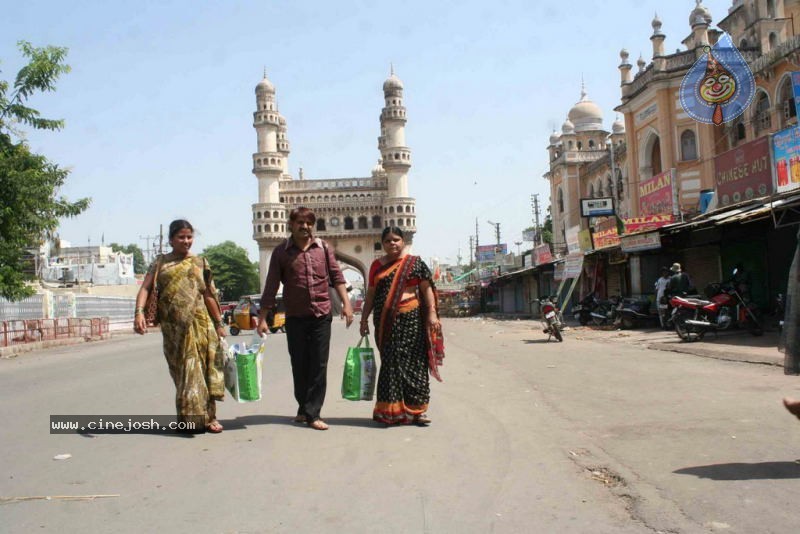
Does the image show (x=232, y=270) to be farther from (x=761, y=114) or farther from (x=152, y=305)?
(x=152, y=305)

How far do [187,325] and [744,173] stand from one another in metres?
13.1

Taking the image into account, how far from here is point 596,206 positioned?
2614 cm

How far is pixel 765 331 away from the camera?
13.0 m

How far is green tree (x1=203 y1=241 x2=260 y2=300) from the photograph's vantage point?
8669 cm

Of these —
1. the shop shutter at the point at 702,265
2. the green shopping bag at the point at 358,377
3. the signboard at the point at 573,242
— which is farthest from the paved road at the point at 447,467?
the signboard at the point at 573,242

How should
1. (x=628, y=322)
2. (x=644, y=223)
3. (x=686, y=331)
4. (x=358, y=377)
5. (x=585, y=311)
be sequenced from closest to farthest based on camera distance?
1. (x=358, y=377)
2. (x=686, y=331)
3. (x=628, y=322)
4. (x=644, y=223)
5. (x=585, y=311)

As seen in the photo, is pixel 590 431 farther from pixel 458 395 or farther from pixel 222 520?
pixel 222 520

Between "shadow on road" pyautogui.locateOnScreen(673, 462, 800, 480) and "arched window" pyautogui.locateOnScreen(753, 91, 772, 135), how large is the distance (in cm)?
1976

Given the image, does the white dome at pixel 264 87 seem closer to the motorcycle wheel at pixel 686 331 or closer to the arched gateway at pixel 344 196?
the arched gateway at pixel 344 196

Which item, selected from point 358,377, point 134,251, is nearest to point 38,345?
point 358,377

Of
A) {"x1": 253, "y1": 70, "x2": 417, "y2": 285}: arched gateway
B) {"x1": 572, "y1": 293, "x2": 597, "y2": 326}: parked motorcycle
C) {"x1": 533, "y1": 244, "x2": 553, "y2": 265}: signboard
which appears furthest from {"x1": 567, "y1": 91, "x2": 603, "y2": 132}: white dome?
{"x1": 253, "y1": 70, "x2": 417, "y2": 285}: arched gateway

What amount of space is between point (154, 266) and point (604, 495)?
3302 mm

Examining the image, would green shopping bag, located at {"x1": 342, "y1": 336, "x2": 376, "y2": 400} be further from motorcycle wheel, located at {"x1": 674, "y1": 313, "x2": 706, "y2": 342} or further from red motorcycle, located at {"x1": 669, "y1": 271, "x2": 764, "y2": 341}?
motorcycle wheel, located at {"x1": 674, "y1": 313, "x2": 706, "y2": 342}

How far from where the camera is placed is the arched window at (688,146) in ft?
83.0
